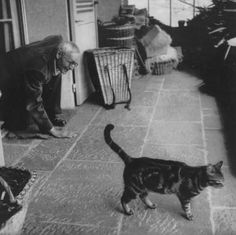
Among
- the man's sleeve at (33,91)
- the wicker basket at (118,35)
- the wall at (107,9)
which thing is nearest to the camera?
the man's sleeve at (33,91)

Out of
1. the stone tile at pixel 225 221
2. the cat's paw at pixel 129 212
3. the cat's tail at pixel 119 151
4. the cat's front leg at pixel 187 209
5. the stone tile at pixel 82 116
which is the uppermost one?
the cat's tail at pixel 119 151

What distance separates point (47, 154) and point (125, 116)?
1322mm

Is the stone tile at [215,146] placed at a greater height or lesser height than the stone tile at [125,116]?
greater

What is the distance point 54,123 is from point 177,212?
2233mm

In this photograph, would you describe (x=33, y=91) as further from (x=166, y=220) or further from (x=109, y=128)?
(x=166, y=220)

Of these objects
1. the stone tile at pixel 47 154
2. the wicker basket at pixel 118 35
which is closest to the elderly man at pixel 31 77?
the stone tile at pixel 47 154

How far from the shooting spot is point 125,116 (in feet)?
15.5

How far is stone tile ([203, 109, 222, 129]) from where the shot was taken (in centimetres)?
426

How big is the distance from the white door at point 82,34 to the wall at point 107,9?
1966 mm

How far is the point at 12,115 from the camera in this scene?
413 cm

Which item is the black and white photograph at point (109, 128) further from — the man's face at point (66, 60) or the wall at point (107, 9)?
the wall at point (107, 9)

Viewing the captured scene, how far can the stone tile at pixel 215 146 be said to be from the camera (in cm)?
345

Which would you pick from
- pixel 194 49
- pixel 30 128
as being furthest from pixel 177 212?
pixel 194 49

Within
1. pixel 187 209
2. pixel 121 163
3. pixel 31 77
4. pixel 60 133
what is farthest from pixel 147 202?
pixel 31 77
